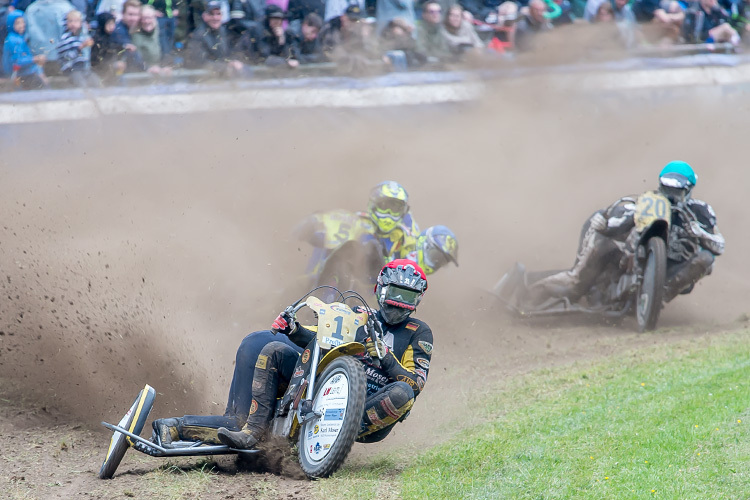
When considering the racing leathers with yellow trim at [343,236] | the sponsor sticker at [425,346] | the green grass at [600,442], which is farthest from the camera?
→ the racing leathers with yellow trim at [343,236]

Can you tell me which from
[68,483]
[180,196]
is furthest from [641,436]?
[180,196]

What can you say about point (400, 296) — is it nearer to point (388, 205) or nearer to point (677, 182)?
point (388, 205)

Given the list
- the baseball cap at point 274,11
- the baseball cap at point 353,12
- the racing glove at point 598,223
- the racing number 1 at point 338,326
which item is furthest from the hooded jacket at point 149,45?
the racing number 1 at point 338,326

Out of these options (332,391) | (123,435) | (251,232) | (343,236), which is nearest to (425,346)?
(332,391)

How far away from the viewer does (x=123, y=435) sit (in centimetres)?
678

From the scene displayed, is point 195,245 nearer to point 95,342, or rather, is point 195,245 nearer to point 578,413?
point 95,342

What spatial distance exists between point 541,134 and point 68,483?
48.5 feet

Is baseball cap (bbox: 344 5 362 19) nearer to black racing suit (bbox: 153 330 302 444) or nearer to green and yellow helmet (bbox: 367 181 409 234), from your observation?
green and yellow helmet (bbox: 367 181 409 234)

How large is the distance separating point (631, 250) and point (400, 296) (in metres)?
6.52

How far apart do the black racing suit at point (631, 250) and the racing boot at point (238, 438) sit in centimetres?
737

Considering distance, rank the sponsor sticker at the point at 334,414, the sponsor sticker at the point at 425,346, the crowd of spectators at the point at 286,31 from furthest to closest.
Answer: the crowd of spectators at the point at 286,31, the sponsor sticker at the point at 425,346, the sponsor sticker at the point at 334,414

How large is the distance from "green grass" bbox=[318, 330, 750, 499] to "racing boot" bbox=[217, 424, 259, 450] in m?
0.69

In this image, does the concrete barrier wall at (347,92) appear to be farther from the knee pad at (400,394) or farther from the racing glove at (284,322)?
the knee pad at (400,394)

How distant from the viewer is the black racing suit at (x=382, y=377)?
671 cm
